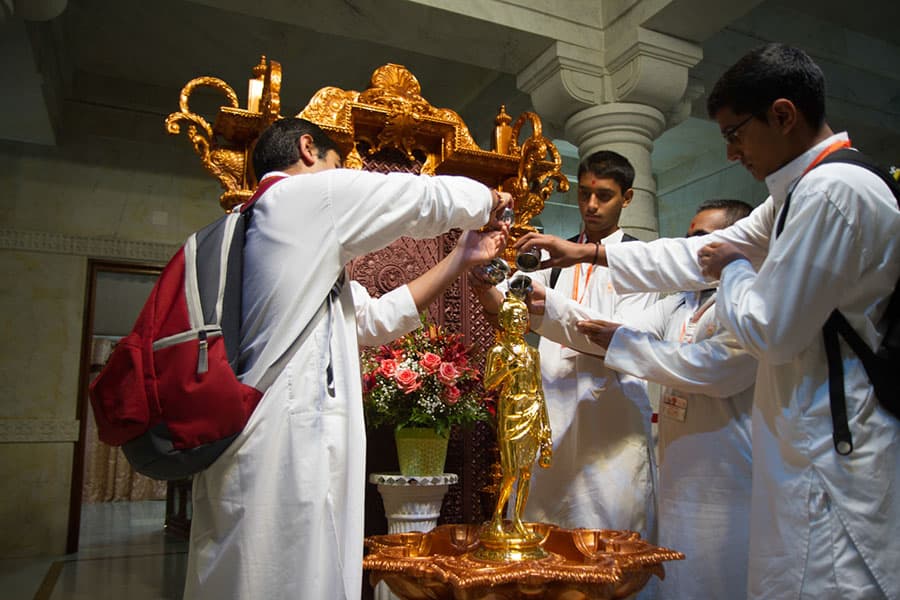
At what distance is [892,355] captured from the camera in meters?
1.75

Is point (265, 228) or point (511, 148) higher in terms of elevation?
point (511, 148)

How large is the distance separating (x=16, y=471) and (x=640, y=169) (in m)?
5.94

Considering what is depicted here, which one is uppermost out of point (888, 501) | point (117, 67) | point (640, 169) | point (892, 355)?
point (117, 67)

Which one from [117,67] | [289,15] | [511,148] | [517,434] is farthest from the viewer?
[117,67]

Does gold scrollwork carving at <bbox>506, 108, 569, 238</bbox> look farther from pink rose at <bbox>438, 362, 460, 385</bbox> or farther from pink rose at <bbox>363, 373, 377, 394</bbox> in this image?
pink rose at <bbox>363, 373, 377, 394</bbox>

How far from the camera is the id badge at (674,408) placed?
9.41 feet

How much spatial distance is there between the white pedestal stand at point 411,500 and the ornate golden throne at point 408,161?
0.33m

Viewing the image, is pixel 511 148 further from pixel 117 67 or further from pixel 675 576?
pixel 117 67

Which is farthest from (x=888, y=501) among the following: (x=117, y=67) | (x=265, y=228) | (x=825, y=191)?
(x=117, y=67)

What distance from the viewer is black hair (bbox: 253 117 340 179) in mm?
2246

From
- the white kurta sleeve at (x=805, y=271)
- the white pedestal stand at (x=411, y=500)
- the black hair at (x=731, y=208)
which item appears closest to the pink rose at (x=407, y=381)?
the white pedestal stand at (x=411, y=500)

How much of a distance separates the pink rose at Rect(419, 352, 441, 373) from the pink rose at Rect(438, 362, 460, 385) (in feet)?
0.09

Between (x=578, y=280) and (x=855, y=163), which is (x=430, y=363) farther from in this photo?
(x=855, y=163)

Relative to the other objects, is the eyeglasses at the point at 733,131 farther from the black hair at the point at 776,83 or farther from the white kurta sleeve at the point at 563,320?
the white kurta sleeve at the point at 563,320
